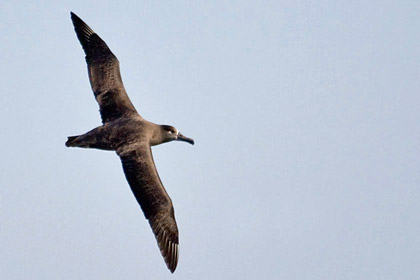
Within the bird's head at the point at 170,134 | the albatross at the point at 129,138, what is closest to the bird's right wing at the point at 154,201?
the albatross at the point at 129,138

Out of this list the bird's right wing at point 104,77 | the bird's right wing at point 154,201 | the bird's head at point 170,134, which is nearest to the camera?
the bird's right wing at point 154,201

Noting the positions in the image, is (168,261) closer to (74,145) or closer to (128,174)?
(128,174)

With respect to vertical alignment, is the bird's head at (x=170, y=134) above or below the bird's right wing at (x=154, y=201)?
above

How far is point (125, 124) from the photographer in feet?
86.5

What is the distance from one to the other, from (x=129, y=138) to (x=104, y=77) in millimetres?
2719

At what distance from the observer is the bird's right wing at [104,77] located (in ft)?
90.0


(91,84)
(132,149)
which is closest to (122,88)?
(91,84)

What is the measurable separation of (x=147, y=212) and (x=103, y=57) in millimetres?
5309

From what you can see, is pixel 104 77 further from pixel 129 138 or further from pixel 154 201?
pixel 154 201

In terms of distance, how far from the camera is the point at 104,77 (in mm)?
27922

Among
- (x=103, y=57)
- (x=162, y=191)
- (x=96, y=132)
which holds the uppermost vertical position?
(x=103, y=57)

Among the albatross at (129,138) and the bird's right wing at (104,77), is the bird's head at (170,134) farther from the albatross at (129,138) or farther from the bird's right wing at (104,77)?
the bird's right wing at (104,77)

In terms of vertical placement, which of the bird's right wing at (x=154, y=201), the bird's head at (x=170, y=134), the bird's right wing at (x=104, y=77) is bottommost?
the bird's right wing at (x=154, y=201)

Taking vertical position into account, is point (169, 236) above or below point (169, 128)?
below
